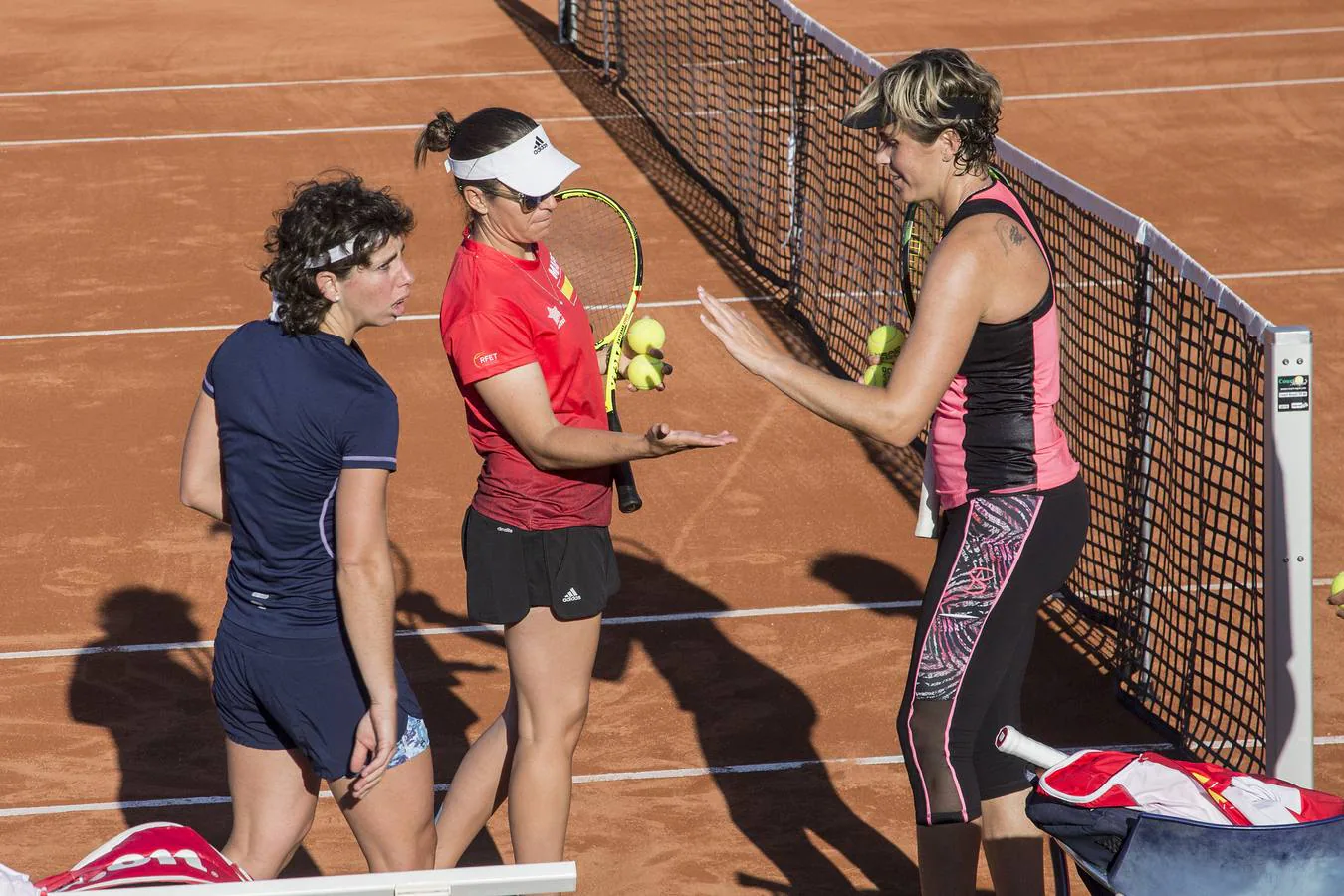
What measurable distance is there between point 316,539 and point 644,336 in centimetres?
196

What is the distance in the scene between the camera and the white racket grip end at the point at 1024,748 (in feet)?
9.58

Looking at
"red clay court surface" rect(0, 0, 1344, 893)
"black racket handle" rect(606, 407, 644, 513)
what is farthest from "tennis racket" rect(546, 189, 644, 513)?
"black racket handle" rect(606, 407, 644, 513)

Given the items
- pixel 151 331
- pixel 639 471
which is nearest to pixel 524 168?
pixel 639 471

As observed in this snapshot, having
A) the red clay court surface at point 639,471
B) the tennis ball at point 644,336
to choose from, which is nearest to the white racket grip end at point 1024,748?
the red clay court surface at point 639,471

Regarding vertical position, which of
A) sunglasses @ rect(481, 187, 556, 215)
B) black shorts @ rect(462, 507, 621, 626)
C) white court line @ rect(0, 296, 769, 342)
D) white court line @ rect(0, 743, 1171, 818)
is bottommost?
white court line @ rect(0, 296, 769, 342)

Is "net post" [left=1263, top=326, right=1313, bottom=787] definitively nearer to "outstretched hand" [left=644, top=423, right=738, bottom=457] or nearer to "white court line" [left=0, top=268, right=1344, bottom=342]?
"outstretched hand" [left=644, top=423, right=738, bottom=457]

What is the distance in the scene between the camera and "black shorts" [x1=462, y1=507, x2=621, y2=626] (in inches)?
162

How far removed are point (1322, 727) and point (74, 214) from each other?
31.6 ft

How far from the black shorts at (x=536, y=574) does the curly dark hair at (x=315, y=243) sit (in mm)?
888

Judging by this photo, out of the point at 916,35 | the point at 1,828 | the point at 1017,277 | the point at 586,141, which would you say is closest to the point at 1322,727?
the point at 1017,277

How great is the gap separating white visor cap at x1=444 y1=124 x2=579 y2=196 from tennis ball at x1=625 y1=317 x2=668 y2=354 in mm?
1344

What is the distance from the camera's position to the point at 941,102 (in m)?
3.58

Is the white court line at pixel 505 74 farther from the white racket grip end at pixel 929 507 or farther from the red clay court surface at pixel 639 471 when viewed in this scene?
the white racket grip end at pixel 929 507

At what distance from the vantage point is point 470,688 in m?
6.04
